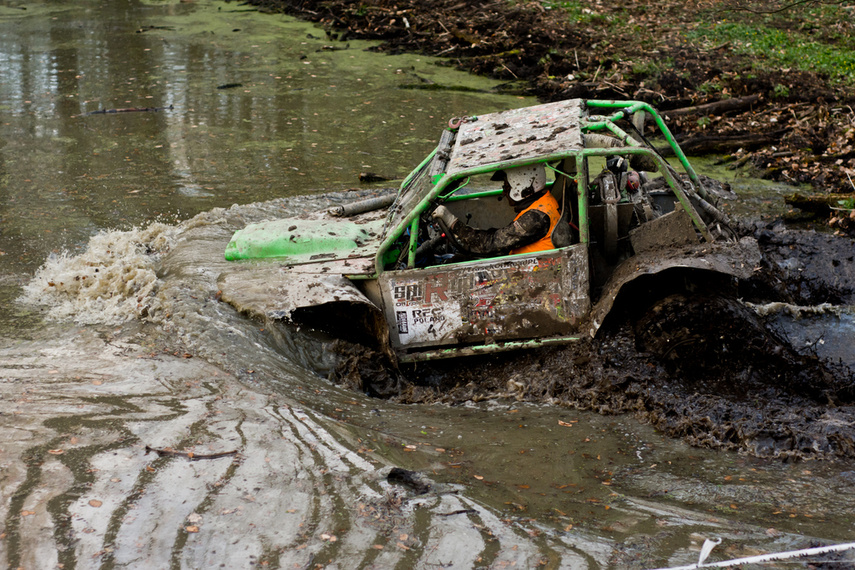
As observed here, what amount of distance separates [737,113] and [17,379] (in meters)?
9.60

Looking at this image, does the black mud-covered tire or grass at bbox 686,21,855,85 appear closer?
the black mud-covered tire

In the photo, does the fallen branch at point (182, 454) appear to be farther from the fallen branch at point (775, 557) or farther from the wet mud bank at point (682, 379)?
the fallen branch at point (775, 557)

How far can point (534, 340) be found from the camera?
16.6 feet

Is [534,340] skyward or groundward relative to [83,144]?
groundward

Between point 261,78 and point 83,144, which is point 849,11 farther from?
point 83,144

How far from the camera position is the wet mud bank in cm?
436

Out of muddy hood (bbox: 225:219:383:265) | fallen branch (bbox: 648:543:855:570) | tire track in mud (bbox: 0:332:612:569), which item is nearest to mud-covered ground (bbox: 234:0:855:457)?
muddy hood (bbox: 225:219:383:265)

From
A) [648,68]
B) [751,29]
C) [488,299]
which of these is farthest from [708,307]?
[751,29]

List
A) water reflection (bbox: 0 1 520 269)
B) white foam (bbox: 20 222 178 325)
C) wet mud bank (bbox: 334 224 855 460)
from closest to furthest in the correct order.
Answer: wet mud bank (bbox: 334 224 855 460) < white foam (bbox: 20 222 178 325) < water reflection (bbox: 0 1 520 269)

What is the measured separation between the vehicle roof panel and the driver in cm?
14

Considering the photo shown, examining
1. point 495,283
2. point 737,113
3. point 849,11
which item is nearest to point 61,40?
point 737,113

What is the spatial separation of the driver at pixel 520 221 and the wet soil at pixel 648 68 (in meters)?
3.99

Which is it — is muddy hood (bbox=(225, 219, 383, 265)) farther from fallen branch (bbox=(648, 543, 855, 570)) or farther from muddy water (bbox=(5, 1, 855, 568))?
fallen branch (bbox=(648, 543, 855, 570))

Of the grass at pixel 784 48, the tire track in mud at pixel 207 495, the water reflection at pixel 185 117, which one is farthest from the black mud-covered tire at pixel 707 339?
the grass at pixel 784 48
